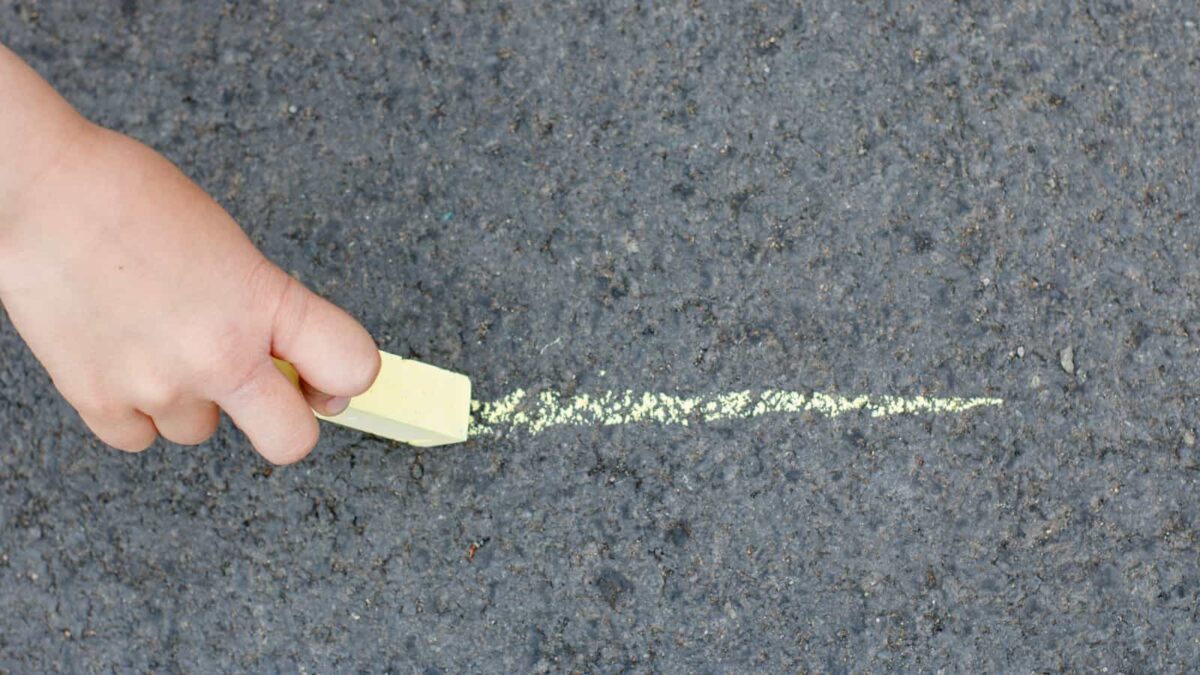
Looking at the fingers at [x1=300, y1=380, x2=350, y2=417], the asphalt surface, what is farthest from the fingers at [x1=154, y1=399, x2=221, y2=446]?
the asphalt surface

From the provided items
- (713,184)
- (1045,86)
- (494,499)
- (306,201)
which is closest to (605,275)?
(713,184)

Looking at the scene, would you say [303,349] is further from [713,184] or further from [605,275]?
[713,184]

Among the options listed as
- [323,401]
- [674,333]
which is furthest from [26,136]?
[674,333]

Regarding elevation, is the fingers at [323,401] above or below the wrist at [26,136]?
below

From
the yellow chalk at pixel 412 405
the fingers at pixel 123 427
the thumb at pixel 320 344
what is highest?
the thumb at pixel 320 344

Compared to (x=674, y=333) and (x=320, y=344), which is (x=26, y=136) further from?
(x=674, y=333)

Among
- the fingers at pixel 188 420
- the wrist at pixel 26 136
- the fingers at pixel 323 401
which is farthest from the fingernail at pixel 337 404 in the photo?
the wrist at pixel 26 136

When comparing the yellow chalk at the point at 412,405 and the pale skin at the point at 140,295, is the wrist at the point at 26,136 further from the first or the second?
the yellow chalk at the point at 412,405
